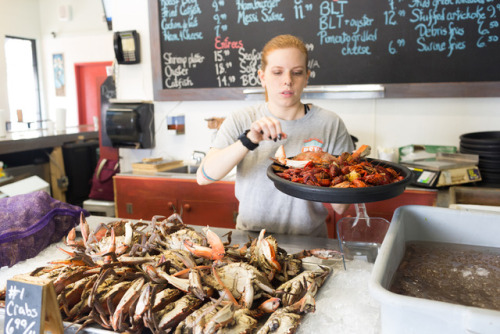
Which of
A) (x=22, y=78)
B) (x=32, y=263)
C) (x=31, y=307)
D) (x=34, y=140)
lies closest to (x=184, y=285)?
(x=31, y=307)

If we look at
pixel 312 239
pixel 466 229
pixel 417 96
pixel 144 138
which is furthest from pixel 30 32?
pixel 466 229

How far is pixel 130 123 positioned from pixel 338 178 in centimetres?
275

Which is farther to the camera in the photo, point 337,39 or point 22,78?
point 22,78

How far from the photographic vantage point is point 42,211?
1.66 m

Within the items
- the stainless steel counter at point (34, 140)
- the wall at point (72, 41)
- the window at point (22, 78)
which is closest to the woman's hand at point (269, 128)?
the stainless steel counter at point (34, 140)

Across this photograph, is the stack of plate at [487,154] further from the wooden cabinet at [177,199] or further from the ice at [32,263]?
the ice at [32,263]

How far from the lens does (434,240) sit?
122cm

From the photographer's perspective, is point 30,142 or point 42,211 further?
point 30,142

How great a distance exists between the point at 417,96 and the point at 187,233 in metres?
2.36

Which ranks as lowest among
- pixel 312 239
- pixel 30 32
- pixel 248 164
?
pixel 312 239

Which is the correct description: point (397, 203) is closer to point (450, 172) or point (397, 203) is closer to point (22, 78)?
point (450, 172)

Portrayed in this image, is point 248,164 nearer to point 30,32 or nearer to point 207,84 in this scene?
point 207,84

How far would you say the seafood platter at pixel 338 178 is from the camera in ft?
4.00

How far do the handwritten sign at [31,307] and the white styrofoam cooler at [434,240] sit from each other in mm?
757
